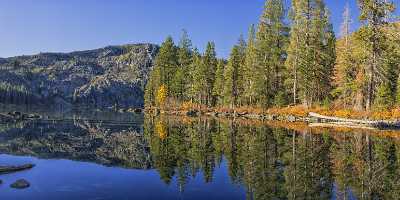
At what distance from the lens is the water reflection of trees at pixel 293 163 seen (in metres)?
14.6

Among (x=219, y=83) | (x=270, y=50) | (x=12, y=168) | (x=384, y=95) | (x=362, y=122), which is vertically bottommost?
(x=12, y=168)

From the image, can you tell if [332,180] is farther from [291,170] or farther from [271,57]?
[271,57]

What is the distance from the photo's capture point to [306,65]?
61406mm

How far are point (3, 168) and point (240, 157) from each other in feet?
39.7

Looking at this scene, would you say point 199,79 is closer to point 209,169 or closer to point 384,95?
point 384,95

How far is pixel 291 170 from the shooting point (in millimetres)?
18094

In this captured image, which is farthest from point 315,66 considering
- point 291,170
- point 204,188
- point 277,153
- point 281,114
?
point 204,188

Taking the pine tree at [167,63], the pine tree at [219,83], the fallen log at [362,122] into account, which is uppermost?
the pine tree at [167,63]

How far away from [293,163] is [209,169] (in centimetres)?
438

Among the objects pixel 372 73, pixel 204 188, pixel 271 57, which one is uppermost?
pixel 271 57

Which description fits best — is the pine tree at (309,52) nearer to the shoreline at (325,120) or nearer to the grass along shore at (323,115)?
the grass along shore at (323,115)

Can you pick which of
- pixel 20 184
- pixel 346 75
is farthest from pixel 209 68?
pixel 20 184

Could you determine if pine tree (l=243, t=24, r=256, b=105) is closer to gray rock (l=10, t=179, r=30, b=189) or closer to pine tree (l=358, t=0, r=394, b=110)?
pine tree (l=358, t=0, r=394, b=110)

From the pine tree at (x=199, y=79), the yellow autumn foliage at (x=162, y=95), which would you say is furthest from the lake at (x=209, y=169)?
the yellow autumn foliage at (x=162, y=95)
